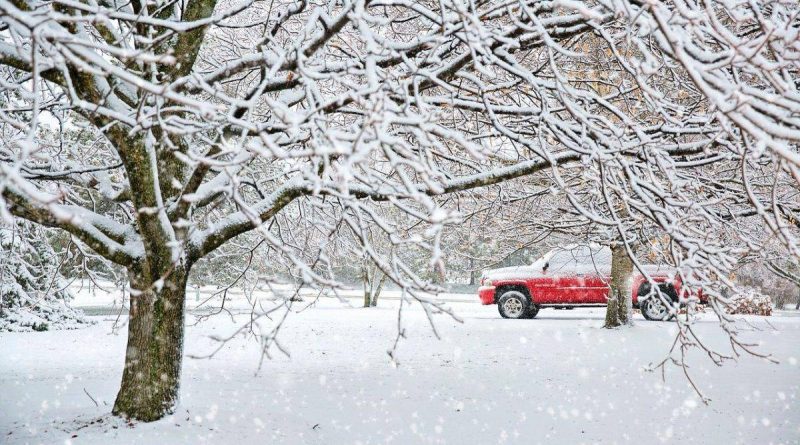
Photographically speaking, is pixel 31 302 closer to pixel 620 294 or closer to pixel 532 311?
pixel 532 311

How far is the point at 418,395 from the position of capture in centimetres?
640

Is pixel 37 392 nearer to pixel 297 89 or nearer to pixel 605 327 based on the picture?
pixel 297 89

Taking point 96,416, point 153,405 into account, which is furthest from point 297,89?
point 96,416

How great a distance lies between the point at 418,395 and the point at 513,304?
8.67 m

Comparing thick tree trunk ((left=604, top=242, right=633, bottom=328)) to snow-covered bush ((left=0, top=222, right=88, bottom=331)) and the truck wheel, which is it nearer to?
the truck wheel

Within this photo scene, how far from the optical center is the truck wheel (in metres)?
14.3

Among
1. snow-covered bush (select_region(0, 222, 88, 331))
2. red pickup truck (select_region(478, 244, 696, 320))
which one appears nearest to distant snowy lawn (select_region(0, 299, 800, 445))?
snow-covered bush (select_region(0, 222, 88, 331))

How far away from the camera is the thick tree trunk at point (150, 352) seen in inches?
183

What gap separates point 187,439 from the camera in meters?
4.36

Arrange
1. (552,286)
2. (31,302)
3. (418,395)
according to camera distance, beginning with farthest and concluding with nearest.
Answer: (552,286) < (31,302) < (418,395)

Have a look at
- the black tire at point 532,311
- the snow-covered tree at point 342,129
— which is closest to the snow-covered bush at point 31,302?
the snow-covered tree at point 342,129

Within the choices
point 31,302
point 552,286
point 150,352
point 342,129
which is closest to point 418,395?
point 150,352

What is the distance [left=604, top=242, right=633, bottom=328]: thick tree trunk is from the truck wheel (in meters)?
2.59

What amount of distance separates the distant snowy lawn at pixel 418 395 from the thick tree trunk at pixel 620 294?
5.23 feet
